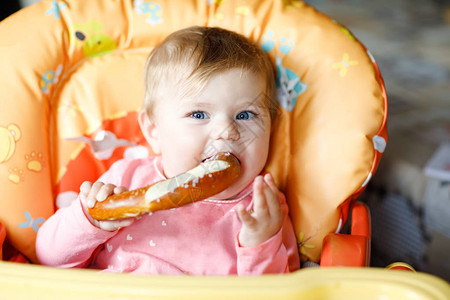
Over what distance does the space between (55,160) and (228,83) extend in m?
0.42

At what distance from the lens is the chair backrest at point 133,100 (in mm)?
930

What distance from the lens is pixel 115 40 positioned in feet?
3.47

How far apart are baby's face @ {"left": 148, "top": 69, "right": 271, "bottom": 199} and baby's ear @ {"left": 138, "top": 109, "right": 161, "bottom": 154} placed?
61mm

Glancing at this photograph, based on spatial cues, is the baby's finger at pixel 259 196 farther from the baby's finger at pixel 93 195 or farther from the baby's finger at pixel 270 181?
the baby's finger at pixel 93 195

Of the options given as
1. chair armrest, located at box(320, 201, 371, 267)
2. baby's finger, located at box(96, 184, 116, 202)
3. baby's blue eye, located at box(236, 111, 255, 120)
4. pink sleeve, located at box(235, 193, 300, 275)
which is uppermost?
baby's blue eye, located at box(236, 111, 255, 120)

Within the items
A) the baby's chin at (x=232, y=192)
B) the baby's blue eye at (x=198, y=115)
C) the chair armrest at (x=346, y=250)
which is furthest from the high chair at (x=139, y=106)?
the baby's blue eye at (x=198, y=115)

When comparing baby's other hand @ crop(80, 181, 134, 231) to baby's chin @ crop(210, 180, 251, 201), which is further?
baby's chin @ crop(210, 180, 251, 201)

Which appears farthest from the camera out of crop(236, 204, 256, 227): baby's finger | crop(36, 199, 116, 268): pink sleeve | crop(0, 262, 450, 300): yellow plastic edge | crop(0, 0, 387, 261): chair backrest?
crop(0, 0, 387, 261): chair backrest

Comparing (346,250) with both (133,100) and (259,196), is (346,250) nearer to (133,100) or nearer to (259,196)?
(259,196)

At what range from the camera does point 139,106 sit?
1.05 metres

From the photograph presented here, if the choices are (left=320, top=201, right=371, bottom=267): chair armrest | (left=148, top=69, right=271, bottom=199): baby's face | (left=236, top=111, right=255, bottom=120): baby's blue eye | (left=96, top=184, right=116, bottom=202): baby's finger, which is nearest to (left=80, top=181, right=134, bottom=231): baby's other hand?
(left=96, top=184, right=116, bottom=202): baby's finger

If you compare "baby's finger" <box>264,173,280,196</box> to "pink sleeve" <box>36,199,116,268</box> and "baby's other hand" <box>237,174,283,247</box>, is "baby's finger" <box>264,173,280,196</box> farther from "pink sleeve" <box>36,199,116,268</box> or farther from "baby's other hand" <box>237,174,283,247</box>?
"pink sleeve" <box>36,199,116,268</box>

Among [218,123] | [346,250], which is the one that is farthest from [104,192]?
[346,250]

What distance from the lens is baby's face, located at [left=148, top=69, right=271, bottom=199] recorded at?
2.82 ft
